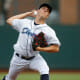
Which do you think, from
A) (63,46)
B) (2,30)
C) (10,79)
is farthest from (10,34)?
(10,79)

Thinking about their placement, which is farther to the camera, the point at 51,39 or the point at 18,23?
the point at 18,23

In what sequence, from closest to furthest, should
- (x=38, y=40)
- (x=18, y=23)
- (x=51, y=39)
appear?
(x=38, y=40) < (x=51, y=39) < (x=18, y=23)

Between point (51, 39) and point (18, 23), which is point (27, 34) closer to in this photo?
point (18, 23)

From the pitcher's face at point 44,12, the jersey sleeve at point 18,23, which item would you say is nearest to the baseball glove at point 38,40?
the pitcher's face at point 44,12

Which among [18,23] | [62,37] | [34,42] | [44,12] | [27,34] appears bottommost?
[62,37]

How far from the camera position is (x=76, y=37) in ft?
46.5

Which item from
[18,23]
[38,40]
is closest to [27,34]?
[18,23]

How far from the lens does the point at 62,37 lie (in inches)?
547

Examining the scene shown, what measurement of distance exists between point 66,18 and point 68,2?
77cm

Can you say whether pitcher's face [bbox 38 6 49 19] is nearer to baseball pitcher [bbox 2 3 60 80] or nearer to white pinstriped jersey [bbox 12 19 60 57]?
baseball pitcher [bbox 2 3 60 80]

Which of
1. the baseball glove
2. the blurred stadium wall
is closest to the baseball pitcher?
the baseball glove

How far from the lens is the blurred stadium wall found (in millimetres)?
13672

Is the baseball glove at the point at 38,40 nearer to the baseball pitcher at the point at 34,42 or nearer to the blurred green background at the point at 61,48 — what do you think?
the baseball pitcher at the point at 34,42

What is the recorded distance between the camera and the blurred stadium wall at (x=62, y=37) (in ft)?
44.9
